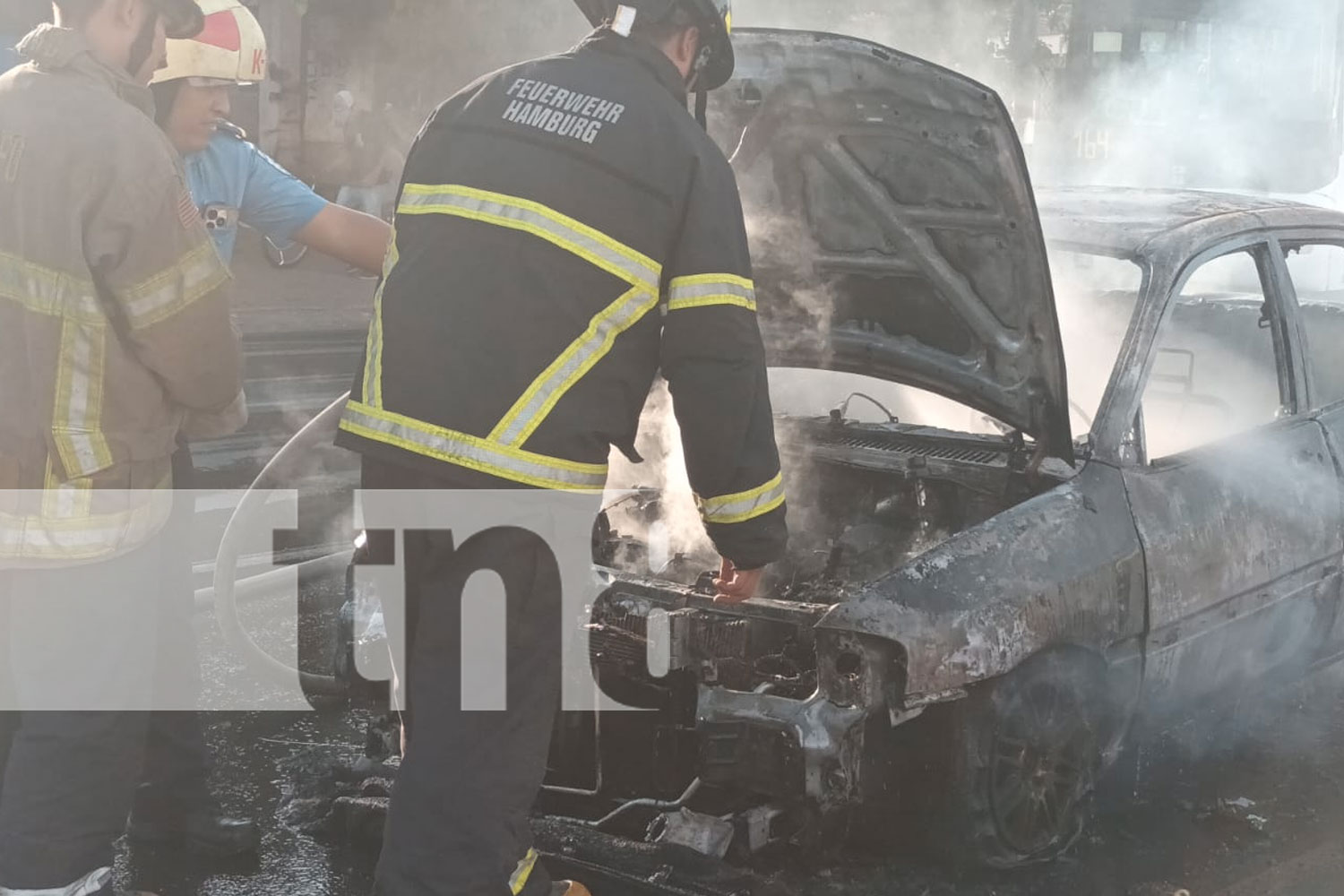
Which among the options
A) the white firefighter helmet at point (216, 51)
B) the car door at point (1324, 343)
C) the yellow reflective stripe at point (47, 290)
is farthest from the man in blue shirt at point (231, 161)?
the car door at point (1324, 343)

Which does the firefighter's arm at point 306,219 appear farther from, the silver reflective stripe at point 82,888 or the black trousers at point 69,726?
the silver reflective stripe at point 82,888

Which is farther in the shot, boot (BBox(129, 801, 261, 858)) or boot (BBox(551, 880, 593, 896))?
boot (BBox(129, 801, 261, 858))

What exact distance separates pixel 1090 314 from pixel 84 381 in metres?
3.27

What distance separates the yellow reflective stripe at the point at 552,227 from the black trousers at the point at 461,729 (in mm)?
541

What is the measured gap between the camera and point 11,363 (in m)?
3.09

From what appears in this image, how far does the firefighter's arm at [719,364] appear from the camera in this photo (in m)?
2.87

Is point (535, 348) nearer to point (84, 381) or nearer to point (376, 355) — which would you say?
point (376, 355)

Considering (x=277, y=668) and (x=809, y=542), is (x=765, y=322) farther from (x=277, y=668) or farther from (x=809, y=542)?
(x=277, y=668)

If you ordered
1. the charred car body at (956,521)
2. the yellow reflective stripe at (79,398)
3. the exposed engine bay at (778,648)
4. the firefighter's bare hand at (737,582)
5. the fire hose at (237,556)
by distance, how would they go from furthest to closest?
the fire hose at (237,556), the charred car body at (956,521), the exposed engine bay at (778,648), the firefighter's bare hand at (737,582), the yellow reflective stripe at (79,398)

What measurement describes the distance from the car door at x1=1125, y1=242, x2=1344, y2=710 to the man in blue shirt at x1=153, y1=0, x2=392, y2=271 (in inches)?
89.8

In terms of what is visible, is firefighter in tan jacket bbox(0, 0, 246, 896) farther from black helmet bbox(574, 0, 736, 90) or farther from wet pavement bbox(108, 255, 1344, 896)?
black helmet bbox(574, 0, 736, 90)

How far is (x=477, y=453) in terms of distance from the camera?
2.85 metres

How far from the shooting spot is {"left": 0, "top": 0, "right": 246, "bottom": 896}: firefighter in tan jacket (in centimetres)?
301

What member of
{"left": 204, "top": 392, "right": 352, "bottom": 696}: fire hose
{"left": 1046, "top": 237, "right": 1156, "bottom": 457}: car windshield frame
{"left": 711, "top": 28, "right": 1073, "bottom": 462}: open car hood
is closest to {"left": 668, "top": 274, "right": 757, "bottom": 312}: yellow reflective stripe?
{"left": 711, "top": 28, "right": 1073, "bottom": 462}: open car hood
